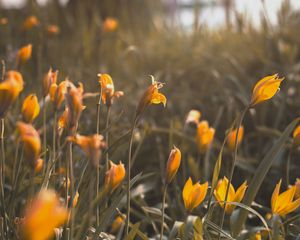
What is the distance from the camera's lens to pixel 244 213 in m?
1.17

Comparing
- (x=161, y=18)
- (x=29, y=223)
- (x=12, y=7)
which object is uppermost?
(x=29, y=223)

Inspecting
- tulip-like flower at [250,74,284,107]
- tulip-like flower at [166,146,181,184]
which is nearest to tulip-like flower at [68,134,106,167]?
tulip-like flower at [166,146,181,184]

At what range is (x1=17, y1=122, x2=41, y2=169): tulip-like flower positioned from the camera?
0.72 meters

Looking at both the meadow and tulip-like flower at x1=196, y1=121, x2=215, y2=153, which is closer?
the meadow

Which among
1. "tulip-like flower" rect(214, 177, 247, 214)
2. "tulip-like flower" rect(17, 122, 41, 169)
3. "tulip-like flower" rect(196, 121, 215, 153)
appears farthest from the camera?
"tulip-like flower" rect(196, 121, 215, 153)

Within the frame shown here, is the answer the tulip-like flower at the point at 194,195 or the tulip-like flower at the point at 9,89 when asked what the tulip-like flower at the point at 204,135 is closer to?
the tulip-like flower at the point at 194,195

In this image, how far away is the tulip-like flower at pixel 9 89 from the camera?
79 centimetres

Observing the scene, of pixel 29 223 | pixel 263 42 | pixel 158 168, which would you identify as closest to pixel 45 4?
pixel 263 42

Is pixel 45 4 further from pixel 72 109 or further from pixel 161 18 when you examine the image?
pixel 72 109

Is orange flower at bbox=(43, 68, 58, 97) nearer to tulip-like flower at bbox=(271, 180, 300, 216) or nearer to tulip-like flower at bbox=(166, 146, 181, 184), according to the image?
tulip-like flower at bbox=(166, 146, 181, 184)

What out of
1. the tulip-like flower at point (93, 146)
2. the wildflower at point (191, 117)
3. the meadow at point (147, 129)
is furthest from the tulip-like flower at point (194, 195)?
the wildflower at point (191, 117)

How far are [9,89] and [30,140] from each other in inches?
4.5

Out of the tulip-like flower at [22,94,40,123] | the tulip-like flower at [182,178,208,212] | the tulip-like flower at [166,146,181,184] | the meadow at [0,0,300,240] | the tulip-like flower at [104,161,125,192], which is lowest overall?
the meadow at [0,0,300,240]

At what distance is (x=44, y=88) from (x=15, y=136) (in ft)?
1.71
